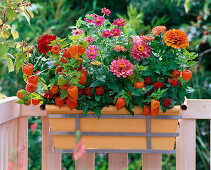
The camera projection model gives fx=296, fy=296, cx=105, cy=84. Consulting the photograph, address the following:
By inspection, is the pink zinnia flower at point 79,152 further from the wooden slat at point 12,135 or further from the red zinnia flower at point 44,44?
the wooden slat at point 12,135

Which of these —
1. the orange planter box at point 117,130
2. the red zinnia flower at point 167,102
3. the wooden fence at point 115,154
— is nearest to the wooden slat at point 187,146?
the wooden fence at point 115,154

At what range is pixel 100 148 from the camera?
3.42ft

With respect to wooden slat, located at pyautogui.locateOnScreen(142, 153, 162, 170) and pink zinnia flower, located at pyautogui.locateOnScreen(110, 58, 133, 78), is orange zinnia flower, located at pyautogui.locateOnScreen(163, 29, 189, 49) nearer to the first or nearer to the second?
pink zinnia flower, located at pyautogui.locateOnScreen(110, 58, 133, 78)

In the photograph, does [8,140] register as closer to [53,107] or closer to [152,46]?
[53,107]

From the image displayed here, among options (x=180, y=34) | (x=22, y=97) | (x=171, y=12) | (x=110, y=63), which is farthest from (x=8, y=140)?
(x=171, y=12)

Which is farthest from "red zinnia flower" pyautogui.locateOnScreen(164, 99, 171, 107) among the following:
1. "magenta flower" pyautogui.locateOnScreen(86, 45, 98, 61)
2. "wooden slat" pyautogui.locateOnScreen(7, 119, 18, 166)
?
"wooden slat" pyautogui.locateOnScreen(7, 119, 18, 166)

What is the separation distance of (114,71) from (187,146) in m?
0.48

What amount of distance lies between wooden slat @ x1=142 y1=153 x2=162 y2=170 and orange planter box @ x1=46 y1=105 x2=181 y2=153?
0.38ft

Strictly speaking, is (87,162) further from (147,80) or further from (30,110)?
(147,80)

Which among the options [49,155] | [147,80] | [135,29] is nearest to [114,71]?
[147,80]

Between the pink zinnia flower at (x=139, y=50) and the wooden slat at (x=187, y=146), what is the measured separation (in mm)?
366

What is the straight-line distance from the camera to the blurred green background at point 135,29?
88.7 inches

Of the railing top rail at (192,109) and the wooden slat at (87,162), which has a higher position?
the railing top rail at (192,109)

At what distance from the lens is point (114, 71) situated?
2.97ft
